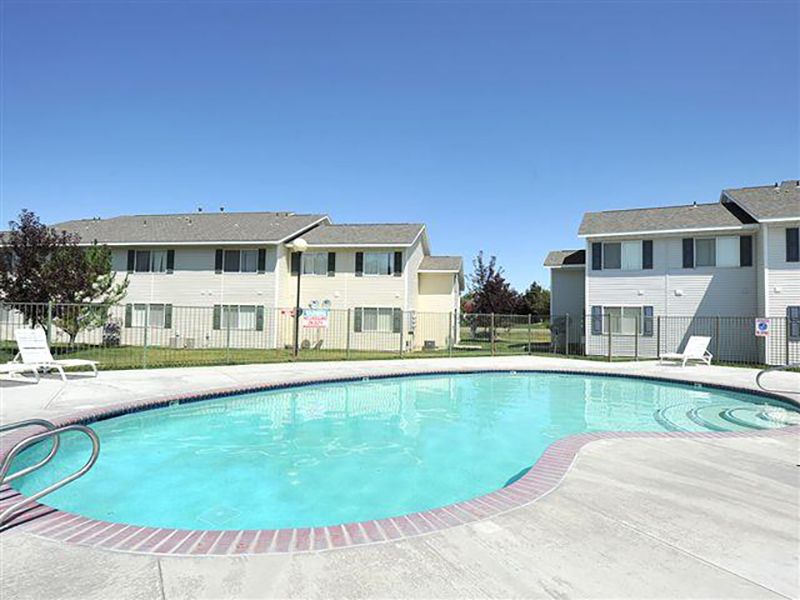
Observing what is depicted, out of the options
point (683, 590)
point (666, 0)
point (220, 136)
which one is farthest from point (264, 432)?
point (220, 136)

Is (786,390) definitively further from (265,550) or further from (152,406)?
(152,406)

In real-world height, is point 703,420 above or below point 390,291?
below

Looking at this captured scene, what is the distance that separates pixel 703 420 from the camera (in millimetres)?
7996

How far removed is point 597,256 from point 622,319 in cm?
308

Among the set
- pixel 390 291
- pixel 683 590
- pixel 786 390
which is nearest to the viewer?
pixel 683 590

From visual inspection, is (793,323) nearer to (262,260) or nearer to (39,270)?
(262,260)

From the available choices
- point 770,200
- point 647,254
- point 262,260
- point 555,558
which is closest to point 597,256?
point 647,254

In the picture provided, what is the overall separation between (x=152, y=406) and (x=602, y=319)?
60.9 ft

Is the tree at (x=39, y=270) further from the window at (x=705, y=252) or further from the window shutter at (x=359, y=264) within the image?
the window at (x=705, y=252)

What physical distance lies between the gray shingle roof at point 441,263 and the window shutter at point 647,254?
943 cm

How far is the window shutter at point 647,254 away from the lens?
19.7 meters

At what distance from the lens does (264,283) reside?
2245cm

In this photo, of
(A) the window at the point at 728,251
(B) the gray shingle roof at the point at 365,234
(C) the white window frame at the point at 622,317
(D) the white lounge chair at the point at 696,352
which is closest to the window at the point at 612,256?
(C) the white window frame at the point at 622,317

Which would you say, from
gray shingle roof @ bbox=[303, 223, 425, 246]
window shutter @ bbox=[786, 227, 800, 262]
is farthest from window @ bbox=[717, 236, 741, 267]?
gray shingle roof @ bbox=[303, 223, 425, 246]
